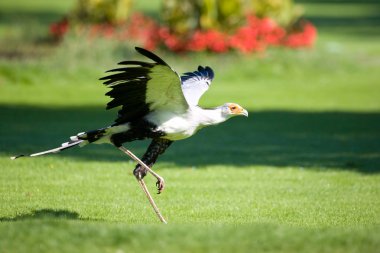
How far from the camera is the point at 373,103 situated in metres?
18.1

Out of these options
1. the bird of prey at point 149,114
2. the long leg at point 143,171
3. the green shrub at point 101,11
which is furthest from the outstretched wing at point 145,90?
the green shrub at point 101,11

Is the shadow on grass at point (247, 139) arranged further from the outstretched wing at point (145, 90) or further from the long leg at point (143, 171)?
the outstretched wing at point (145, 90)

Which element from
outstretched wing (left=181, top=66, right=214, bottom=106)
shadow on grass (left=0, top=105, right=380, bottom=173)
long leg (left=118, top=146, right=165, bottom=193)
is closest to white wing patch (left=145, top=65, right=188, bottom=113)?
long leg (left=118, top=146, right=165, bottom=193)

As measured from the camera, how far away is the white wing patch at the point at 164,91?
7746mm

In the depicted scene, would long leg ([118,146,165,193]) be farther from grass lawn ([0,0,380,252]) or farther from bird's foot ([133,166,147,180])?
grass lawn ([0,0,380,252])

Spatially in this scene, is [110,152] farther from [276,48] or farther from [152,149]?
[276,48]

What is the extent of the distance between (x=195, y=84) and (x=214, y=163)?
2.73 metres

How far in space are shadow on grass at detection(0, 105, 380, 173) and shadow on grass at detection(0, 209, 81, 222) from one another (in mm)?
3556

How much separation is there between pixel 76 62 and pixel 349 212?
12781mm

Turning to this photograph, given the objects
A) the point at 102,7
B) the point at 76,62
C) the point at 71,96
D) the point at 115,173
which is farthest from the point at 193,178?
the point at 102,7

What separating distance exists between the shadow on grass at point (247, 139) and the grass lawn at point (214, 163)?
2cm

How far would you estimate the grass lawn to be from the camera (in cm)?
656

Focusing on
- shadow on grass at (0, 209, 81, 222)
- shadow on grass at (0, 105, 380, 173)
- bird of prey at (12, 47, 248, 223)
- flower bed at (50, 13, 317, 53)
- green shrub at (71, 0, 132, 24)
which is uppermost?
bird of prey at (12, 47, 248, 223)

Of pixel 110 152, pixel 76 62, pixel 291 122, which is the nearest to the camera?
pixel 110 152
